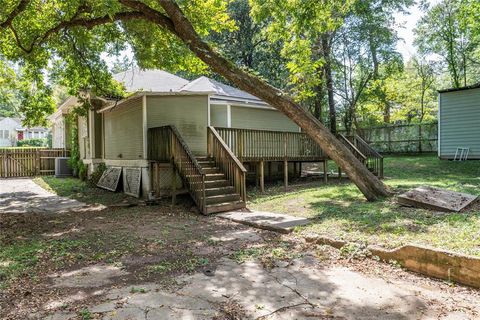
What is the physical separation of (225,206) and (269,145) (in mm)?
4198

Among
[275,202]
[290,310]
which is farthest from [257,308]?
[275,202]

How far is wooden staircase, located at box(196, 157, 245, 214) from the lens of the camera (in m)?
8.45

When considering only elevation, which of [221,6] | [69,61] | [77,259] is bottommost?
[77,259]

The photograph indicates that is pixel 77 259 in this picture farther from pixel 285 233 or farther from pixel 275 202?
pixel 275 202

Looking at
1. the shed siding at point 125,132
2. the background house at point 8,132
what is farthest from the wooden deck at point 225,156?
the background house at point 8,132

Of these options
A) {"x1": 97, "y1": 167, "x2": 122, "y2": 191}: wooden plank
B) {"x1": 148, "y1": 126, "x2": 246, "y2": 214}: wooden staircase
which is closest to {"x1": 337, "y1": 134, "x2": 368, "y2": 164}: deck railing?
{"x1": 148, "y1": 126, "x2": 246, "y2": 214}: wooden staircase

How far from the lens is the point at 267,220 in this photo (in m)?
7.13

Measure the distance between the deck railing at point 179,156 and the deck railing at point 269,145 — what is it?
1730 mm

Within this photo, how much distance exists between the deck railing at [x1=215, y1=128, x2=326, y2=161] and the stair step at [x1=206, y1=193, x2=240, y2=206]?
2.39 metres

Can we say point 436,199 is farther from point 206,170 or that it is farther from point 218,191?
point 206,170

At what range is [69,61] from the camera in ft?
39.4

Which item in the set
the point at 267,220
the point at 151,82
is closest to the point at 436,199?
the point at 267,220

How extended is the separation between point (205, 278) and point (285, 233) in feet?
8.07

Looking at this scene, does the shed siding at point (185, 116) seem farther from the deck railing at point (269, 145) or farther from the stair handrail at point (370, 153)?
the stair handrail at point (370, 153)
